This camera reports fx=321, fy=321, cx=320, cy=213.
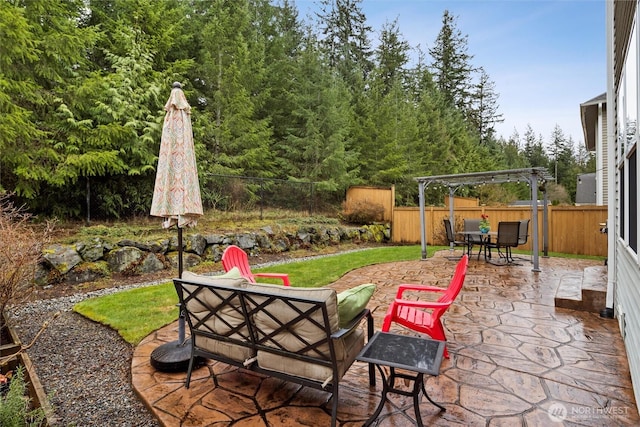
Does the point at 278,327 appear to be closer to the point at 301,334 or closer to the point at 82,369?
the point at 301,334

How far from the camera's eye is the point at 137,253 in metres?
6.76

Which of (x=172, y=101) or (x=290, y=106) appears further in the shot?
(x=290, y=106)

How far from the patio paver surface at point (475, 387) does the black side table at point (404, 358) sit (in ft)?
0.79

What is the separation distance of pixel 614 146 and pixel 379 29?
19.8 meters

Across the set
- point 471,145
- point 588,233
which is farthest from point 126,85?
point 471,145

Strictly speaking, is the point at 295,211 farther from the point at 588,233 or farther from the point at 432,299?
the point at 588,233

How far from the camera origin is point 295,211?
11961 mm

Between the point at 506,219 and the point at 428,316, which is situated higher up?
the point at 506,219

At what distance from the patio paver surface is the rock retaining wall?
3405 millimetres

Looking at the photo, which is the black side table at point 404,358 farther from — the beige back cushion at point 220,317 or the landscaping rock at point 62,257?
the landscaping rock at point 62,257

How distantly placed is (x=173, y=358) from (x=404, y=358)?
2.07 m

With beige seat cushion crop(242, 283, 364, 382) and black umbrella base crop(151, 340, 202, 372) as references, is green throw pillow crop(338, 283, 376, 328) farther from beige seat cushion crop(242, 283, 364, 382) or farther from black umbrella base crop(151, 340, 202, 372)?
black umbrella base crop(151, 340, 202, 372)

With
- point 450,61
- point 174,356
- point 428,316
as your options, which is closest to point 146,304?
point 174,356

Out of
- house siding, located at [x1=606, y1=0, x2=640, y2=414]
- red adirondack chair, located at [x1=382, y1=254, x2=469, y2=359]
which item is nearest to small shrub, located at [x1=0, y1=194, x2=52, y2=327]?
red adirondack chair, located at [x1=382, y1=254, x2=469, y2=359]
